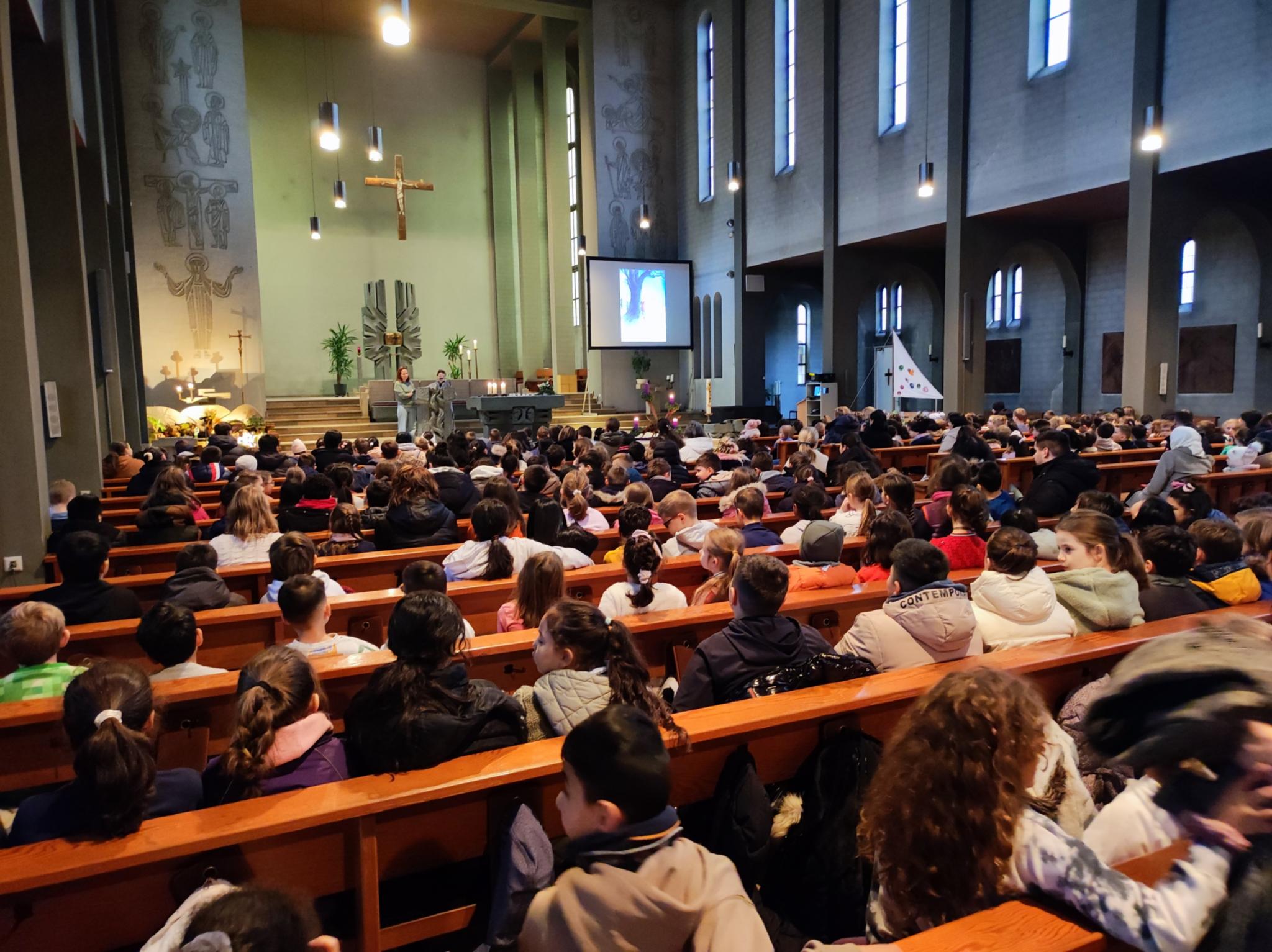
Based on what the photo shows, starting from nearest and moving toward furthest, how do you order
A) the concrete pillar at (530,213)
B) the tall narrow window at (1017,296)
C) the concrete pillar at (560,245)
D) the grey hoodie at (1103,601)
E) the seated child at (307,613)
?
1. the seated child at (307,613)
2. the grey hoodie at (1103,601)
3. the tall narrow window at (1017,296)
4. the concrete pillar at (560,245)
5. the concrete pillar at (530,213)

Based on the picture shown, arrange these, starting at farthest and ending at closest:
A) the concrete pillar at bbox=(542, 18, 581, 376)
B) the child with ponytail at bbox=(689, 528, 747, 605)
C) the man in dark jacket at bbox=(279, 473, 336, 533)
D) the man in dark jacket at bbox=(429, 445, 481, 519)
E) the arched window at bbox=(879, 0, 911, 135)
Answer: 1. the concrete pillar at bbox=(542, 18, 581, 376)
2. the arched window at bbox=(879, 0, 911, 135)
3. the man in dark jacket at bbox=(429, 445, 481, 519)
4. the man in dark jacket at bbox=(279, 473, 336, 533)
5. the child with ponytail at bbox=(689, 528, 747, 605)

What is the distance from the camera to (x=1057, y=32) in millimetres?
12492

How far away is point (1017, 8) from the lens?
1269 cm

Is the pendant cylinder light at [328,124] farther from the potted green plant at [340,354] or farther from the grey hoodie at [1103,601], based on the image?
the potted green plant at [340,354]

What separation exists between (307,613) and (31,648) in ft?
2.70

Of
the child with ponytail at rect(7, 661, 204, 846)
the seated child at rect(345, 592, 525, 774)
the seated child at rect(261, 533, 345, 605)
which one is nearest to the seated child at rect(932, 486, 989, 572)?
the seated child at rect(345, 592, 525, 774)

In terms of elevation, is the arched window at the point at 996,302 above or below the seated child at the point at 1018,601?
above

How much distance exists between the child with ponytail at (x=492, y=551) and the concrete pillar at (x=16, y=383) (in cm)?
327

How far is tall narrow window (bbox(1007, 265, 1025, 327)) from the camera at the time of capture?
55.1ft

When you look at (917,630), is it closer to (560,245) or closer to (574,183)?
(560,245)

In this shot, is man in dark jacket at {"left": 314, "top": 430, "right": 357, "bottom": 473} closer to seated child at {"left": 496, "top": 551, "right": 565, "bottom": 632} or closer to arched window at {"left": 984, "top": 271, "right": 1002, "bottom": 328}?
seated child at {"left": 496, "top": 551, "right": 565, "bottom": 632}

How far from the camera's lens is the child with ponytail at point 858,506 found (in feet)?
16.0

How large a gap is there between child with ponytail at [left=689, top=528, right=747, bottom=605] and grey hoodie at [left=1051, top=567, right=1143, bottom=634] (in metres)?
1.24

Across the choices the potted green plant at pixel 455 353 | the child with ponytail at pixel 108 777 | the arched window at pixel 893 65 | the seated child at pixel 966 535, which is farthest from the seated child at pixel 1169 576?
the potted green plant at pixel 455 353
